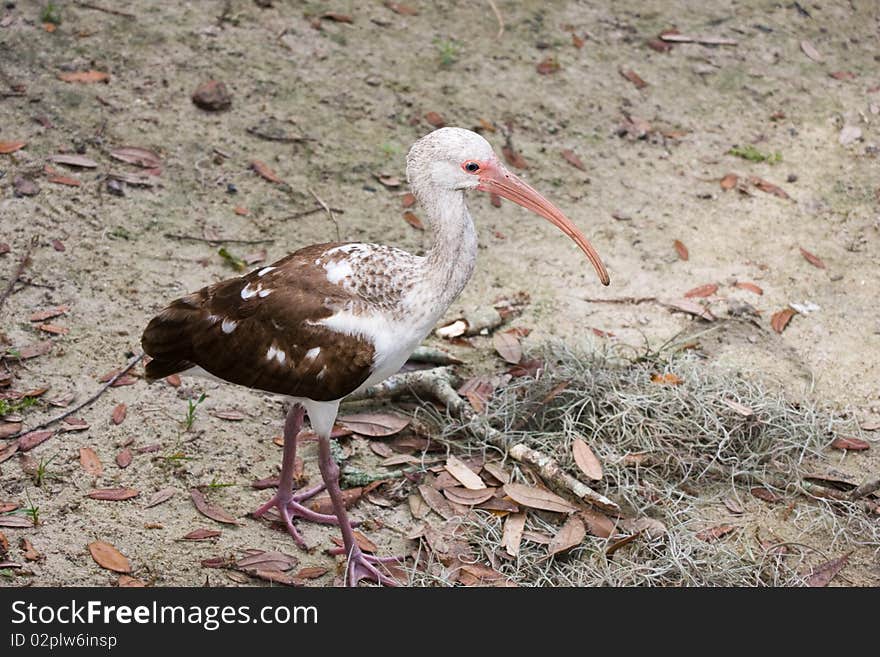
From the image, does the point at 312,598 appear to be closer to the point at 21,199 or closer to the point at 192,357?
the point at 192,357

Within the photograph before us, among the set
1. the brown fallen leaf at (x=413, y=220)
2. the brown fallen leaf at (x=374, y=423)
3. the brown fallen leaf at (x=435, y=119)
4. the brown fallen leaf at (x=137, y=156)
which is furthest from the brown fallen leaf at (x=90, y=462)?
the brown fallen leaf at (x=435, y=119)

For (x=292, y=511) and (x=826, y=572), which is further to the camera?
(x=292, y=511)

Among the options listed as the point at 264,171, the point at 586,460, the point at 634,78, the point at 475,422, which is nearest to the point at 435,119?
the point at 264,171

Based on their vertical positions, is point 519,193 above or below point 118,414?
above

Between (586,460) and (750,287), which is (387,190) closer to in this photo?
(750,287)

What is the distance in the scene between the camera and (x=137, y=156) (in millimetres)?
6465

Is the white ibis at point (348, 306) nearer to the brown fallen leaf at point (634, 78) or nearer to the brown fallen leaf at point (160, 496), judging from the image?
the brown fallen leaf at point (160, 496)

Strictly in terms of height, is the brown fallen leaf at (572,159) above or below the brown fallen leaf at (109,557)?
above

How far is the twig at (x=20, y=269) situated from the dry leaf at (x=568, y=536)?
315 cm

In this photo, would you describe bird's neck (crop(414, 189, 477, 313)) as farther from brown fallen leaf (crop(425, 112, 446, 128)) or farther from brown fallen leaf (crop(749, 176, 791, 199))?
brown fallen leaf (crop(749, 176, 791, 199))

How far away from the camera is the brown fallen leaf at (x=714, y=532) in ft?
15.5

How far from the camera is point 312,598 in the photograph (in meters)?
4.21

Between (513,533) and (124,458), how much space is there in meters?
1.85

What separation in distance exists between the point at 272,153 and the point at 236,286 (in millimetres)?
2579
